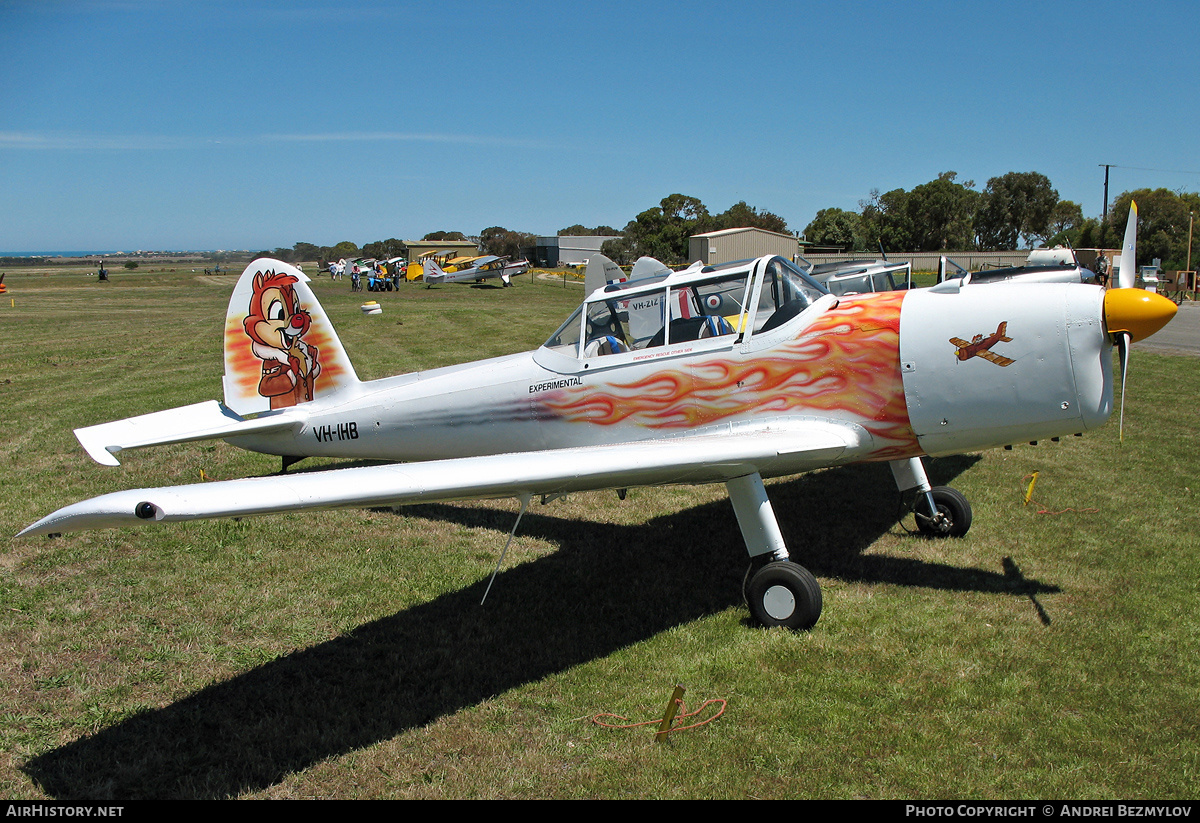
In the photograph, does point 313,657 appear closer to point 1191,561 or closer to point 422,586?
point 422,586

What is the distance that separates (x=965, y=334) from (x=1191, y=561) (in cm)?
273

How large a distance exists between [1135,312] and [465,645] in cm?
438

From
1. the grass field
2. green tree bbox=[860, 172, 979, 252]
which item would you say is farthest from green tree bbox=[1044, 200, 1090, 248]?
the grass field

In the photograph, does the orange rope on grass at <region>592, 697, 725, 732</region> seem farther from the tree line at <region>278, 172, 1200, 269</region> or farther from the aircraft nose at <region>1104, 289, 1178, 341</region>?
the tree line at <region>278, 172, 1200, 269</region>

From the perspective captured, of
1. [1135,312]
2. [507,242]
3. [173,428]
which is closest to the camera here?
→ [1135,312]

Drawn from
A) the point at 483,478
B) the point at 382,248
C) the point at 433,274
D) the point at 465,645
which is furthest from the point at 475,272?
the point at 382,248

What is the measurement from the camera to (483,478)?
155 inches

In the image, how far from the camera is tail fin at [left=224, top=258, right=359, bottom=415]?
689cm

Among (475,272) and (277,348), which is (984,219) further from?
(277,348)

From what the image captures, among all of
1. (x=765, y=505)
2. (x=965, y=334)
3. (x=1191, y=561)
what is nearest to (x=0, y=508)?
(x=765, y=505)

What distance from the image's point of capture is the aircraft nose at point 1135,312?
4.39 m

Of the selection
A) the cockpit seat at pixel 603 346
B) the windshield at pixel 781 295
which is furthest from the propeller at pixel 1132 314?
the cockpit seat at pixel 603 346

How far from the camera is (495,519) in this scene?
23.0ft
